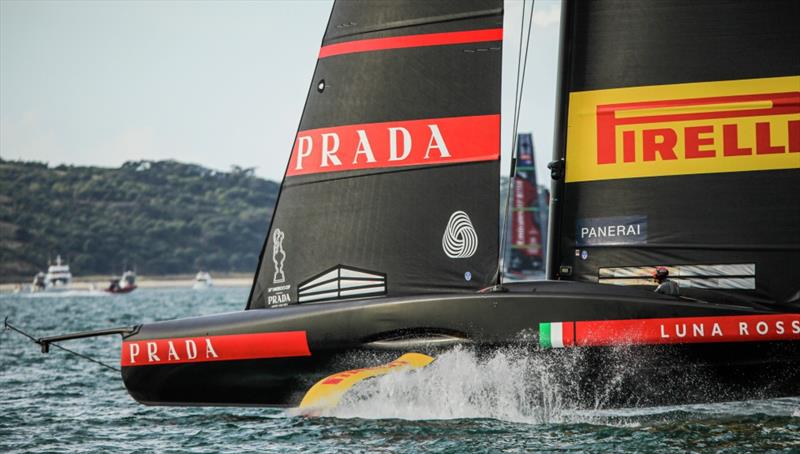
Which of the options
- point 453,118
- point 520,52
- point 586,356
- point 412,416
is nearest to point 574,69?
point 520,52

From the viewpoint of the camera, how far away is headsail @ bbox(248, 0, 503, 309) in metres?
8.12

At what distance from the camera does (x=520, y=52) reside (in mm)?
8219

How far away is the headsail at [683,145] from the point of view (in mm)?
8125

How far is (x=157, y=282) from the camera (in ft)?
313

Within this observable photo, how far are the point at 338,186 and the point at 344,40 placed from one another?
3.73 ft

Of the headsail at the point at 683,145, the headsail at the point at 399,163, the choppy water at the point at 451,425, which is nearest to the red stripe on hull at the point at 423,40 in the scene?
the headsail at the point at 399,163

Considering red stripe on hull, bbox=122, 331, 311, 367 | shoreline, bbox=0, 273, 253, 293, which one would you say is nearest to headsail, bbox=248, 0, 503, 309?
red stripe on hull, bbox=122, 331, 311, 367

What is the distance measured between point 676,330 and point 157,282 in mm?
91003

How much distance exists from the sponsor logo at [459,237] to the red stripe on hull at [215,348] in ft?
4.03

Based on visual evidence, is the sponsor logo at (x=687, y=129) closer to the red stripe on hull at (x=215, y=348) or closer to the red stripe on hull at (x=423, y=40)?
the red stripe on hull at (x=423, y=40)

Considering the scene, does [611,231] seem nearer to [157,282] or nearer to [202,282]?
[202,282]

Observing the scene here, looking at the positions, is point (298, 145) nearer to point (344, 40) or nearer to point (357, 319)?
point (344, 40)

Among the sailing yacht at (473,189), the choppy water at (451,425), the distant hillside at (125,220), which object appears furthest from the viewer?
the distant hillside at (125,220)

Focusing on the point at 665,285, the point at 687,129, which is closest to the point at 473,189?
the point at 665,285
